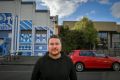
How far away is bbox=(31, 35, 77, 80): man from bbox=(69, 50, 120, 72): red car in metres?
17.1

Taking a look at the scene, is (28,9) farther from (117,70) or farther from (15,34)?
(117,70)

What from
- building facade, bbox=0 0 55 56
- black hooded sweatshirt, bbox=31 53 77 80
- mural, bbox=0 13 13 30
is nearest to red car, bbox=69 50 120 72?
black hooded sweatshirt, bbox=31 53 77 80

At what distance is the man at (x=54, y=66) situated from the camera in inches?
163

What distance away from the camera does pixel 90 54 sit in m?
21.8

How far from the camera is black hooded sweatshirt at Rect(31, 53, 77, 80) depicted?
413 centimetres

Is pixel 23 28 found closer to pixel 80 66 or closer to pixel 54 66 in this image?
pixel 80 66

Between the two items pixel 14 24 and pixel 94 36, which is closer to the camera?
pixel 14 24

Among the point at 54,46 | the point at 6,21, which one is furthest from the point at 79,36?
the point at 54,46

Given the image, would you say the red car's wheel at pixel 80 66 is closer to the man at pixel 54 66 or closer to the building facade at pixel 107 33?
the man at pixel 54 66

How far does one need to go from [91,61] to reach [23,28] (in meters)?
32.9

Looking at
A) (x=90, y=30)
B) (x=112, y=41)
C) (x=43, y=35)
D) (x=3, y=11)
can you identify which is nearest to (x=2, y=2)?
(x=3, y=11)

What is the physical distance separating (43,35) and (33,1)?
20.6ft

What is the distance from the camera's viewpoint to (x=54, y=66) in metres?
4.16

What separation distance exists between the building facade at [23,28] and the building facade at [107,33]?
43990 millimetres
